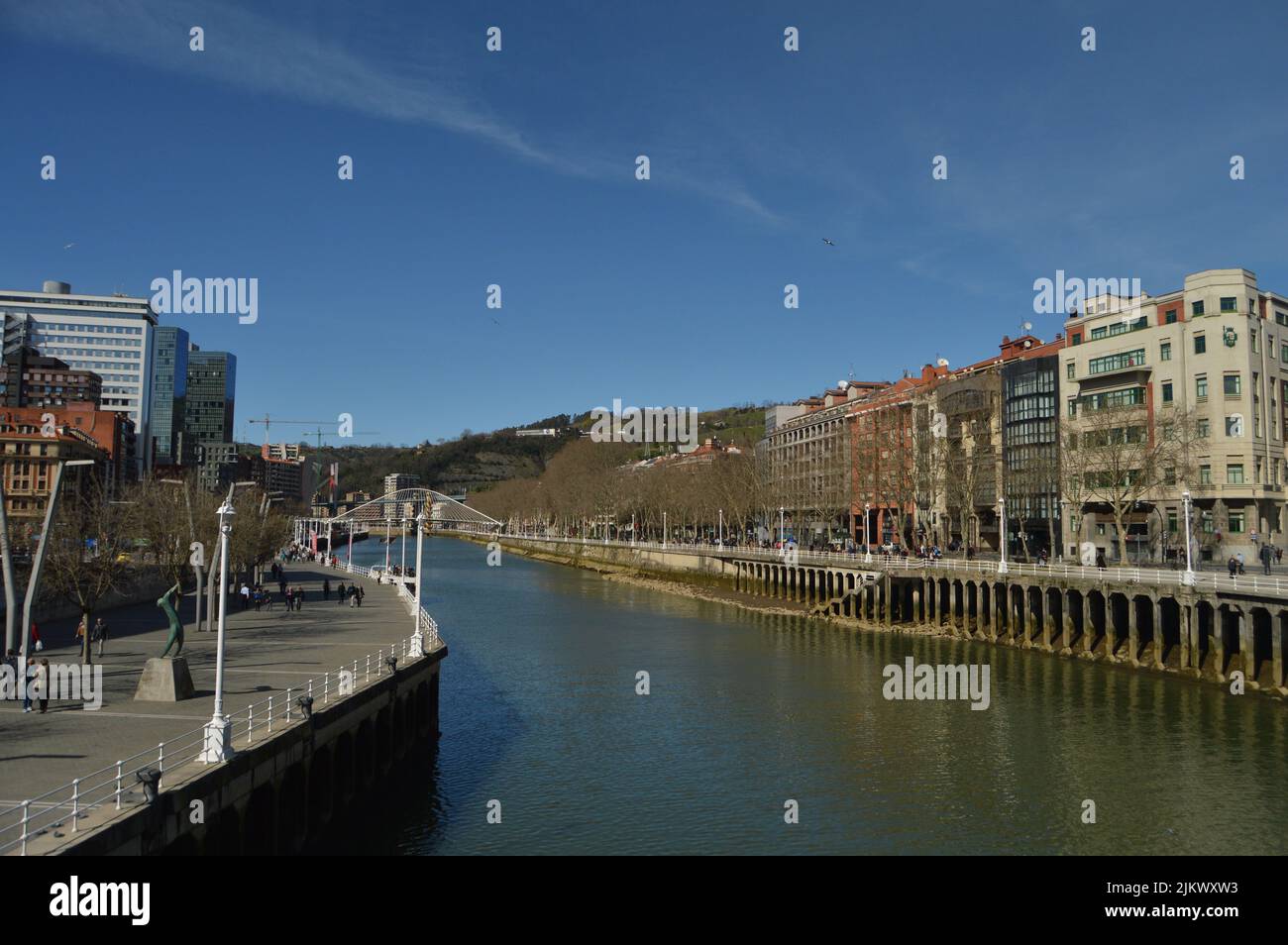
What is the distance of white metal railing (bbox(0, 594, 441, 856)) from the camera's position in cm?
1252

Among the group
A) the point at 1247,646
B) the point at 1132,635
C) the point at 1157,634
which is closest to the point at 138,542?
the point at 1132,635

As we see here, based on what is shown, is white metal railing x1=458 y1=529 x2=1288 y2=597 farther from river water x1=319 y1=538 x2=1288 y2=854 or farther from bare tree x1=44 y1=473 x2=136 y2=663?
bare tree x1=44 y1=473 x2=136 y2=663

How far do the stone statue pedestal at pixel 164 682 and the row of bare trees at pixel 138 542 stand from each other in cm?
740

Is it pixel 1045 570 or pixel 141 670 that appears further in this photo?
pixel 1045 570

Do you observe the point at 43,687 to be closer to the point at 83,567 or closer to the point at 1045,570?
the point at 83,567

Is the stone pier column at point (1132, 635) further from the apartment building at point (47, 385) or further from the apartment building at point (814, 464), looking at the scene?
the apartment building at point (47, 385)

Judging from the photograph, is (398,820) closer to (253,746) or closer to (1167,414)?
(253,746)

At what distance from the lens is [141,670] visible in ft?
89.9

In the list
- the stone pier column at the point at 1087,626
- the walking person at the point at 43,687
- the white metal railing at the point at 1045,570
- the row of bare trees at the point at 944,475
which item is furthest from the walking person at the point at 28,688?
the row of bare trees at the point at 944,475

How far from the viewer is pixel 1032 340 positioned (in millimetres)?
90188

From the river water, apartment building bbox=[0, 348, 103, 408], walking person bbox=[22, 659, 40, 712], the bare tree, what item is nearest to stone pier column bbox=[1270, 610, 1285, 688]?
the river water

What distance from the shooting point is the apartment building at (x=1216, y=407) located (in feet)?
203

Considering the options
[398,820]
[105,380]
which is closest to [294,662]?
[398,820]

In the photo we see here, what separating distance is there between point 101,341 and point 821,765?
629ft
